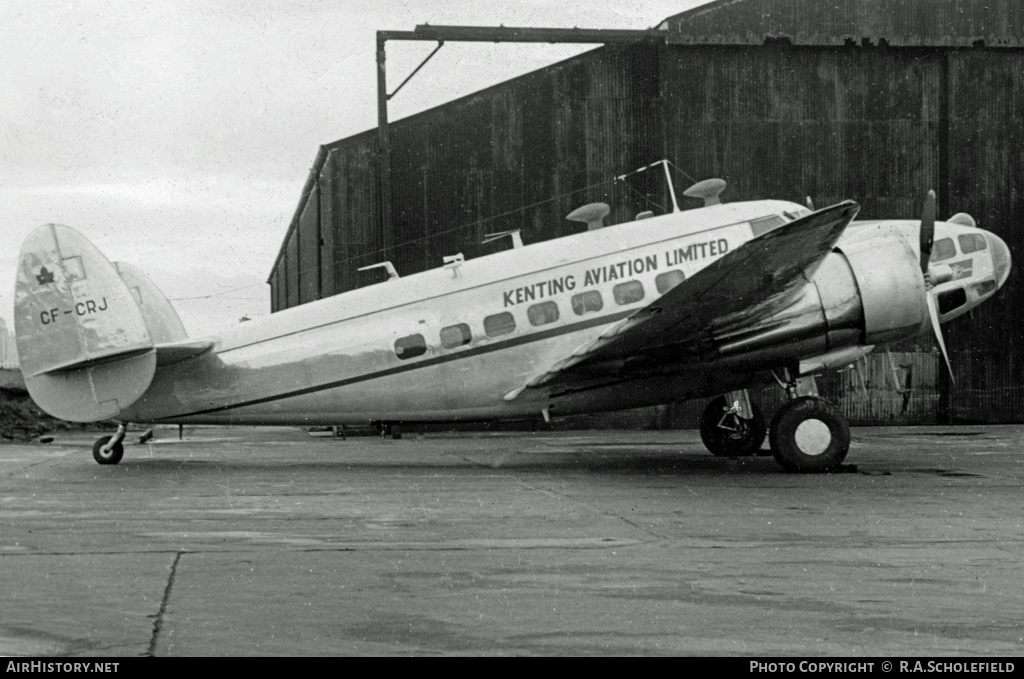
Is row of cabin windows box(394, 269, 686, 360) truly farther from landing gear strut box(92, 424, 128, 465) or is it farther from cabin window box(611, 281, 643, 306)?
landing gear strut box(92, 424, 128, 465)

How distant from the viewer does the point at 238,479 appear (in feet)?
49.1

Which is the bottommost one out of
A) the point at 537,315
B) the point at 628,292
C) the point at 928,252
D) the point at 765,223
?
the point at 537,315

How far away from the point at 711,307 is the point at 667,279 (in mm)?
1974

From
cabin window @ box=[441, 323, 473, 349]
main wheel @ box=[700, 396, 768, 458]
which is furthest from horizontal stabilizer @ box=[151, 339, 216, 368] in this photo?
main wheel @ box=[700, 396, 768, 458]

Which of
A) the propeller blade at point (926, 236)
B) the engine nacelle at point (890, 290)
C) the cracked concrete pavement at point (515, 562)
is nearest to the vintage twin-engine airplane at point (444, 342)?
the propeller blade at point (926, 236)

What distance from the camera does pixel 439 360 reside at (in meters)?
16.3

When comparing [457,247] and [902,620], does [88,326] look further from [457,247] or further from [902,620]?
[457,247]

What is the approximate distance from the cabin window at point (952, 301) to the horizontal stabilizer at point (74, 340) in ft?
36.4

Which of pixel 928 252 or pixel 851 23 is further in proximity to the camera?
pixel 851 23

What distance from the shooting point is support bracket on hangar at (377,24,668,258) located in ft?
99.8

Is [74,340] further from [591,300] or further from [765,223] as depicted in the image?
[765,223]

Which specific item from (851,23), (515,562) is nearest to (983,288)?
(515,562)

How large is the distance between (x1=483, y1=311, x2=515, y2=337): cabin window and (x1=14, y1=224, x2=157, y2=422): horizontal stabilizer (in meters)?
4.68
